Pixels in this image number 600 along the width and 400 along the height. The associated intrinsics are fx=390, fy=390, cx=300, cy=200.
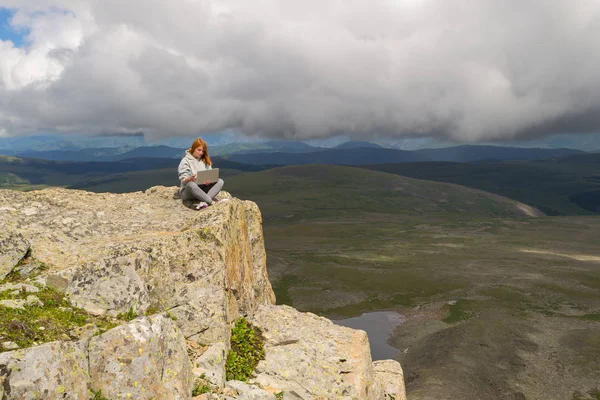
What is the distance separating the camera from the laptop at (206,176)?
2200 cm

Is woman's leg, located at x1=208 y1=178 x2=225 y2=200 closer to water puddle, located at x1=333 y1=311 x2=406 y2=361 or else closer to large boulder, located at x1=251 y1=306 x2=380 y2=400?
large boulder, located at x1=251 y1=306 x2=380 y2=400

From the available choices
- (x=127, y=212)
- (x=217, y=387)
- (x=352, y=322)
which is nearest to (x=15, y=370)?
(x=217, y=387)

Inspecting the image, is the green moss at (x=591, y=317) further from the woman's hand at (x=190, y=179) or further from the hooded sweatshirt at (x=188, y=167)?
the woman's hand at (x=190, y=179)

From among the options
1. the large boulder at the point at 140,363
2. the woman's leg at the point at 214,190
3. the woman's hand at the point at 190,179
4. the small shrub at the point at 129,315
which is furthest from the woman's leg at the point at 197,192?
the large boulder at the point at 140,363

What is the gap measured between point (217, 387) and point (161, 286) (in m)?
4.66

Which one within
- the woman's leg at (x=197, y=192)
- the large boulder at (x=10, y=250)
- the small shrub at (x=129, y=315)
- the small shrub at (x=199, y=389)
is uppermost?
the woman's leg at (x=197, y=192)

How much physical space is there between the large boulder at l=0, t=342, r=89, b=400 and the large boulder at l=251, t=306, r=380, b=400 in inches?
300

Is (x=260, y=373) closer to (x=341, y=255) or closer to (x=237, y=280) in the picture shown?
(x=237, y=280)

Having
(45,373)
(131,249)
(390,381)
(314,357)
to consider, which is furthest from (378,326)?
(45,373)

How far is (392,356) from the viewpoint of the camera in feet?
218

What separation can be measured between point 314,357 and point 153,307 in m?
8.03

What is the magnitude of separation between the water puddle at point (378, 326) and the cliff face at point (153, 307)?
167 feet

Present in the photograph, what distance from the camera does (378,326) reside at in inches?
3194

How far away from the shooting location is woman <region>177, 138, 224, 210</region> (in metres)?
22.0
